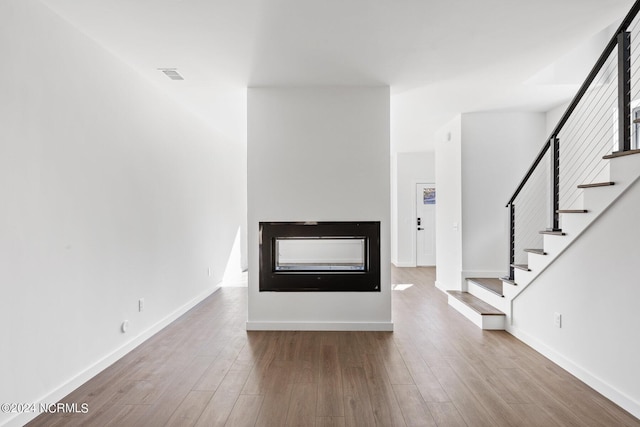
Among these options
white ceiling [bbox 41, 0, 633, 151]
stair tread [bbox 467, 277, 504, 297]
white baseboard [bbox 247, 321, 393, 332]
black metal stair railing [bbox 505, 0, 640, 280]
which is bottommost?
white baseboard [bbox 247, 321, 393, 332]

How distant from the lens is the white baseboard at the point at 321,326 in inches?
153

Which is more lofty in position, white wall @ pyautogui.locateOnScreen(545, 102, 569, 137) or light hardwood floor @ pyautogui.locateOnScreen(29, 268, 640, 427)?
white wall @ pyautogui.locateOnScreen(545, 102, 569, 137)

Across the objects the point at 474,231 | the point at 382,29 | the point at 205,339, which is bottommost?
the point at 205,339

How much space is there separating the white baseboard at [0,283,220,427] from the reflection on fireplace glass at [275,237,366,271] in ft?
4.59

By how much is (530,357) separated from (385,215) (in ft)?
6.01

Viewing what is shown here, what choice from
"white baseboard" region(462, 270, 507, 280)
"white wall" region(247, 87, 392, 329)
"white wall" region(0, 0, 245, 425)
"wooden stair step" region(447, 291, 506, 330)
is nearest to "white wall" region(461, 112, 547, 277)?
"white baseboard" region(462, 270, 507, 280)

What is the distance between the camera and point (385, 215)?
392cm

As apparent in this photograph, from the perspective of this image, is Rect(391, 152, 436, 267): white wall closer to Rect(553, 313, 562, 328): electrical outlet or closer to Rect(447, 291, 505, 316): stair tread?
Rect(447, 291, 505, 316): stair tread

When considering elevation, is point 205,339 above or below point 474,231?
below

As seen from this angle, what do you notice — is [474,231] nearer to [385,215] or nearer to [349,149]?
[385,215]

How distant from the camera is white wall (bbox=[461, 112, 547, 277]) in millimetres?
5117

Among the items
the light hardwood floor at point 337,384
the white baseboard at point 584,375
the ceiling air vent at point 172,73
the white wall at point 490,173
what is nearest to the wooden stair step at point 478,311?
the light hardwood floor at point 337,384

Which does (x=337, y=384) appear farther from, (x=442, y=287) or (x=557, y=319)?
(x=442, y=287)

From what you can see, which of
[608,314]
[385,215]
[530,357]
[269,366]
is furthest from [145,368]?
[608,314]
